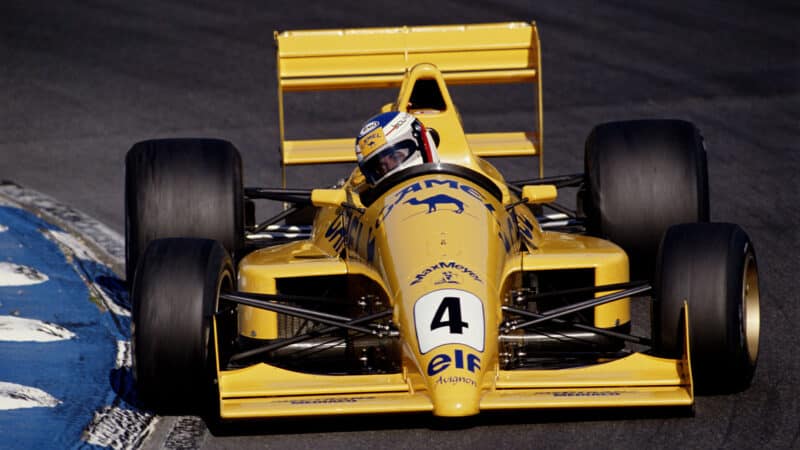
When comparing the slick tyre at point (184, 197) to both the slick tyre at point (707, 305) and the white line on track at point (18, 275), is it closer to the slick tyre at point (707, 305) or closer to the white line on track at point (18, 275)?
the white line on track at point (18, 275)

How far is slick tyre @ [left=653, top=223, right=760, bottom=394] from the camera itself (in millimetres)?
7141

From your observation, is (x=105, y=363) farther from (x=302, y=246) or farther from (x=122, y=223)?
(x=122, y=223)

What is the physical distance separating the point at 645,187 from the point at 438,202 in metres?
1.90

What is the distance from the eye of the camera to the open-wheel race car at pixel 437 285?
22.3 ft

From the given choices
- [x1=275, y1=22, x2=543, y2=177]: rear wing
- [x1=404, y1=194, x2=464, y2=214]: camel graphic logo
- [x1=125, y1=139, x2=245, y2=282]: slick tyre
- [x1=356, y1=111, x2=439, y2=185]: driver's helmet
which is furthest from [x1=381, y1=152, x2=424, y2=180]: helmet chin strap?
[x1=275, y1=22, x2=543, y2=177]: rear wing

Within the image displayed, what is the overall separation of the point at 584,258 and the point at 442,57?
3028mm

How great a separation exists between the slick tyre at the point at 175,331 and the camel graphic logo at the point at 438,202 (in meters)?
1.07

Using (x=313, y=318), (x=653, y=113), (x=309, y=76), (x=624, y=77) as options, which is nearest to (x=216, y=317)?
(x=313, y=318)

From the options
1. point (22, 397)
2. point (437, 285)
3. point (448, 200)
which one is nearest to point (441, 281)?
point (437, 285)

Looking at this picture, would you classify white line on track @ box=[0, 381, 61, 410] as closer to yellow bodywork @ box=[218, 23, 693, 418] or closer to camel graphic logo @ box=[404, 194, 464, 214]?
yellow bodywork @ box=[218, 23, 693, 418]

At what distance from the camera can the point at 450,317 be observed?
270 inches

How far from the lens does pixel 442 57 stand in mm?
10586

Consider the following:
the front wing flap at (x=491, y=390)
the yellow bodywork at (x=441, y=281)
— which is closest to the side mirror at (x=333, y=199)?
the yellow bodywork at (x=441, y=281)

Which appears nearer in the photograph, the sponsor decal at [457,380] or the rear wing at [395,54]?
the sponsor decal at [457,380]
